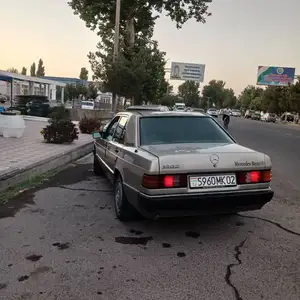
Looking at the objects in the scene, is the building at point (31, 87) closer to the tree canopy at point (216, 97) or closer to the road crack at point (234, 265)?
the road crack at point (234, 265)

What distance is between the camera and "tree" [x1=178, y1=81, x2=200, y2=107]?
441 ft

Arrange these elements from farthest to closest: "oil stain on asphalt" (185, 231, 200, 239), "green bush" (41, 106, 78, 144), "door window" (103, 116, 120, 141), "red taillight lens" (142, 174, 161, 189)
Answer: "green bush" (41, 106, 78, 144)
"door window" (103, 116, 120, 141)
"oil stain on asphalt" (185, 231, 200, 239)
"red taillight lens" (142, 174, 161, 189)

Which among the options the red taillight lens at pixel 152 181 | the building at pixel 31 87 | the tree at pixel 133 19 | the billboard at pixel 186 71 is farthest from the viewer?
the billboard at pixel 186 71

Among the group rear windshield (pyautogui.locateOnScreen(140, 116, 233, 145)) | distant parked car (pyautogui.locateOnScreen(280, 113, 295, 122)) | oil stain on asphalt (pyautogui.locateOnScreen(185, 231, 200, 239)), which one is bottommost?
distant parked car (pyautogui.locateOnScreen(280, 113, 295, 122))

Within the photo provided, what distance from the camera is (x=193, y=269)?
150 inches

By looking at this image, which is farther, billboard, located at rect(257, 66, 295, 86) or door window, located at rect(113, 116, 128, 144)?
billboard, located at rect(257, 66, 295, 86)

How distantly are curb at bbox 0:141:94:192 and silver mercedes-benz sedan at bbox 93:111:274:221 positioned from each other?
2545 mm

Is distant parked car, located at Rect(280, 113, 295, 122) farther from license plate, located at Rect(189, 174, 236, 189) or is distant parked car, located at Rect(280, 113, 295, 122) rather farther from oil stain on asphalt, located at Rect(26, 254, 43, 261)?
oil stain on asphalt, located at Rect(26, 254, 43, 261)

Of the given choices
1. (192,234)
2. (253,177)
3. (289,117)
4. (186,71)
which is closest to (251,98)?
(289,117)

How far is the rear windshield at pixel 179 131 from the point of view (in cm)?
519

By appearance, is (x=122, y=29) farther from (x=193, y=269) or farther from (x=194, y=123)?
(x=193, y=269)

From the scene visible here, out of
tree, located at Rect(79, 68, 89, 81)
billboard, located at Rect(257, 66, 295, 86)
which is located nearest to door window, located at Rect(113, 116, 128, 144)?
billboard, located at Rect(257, 66, 295, 86)

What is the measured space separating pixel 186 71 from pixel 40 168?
46983mm

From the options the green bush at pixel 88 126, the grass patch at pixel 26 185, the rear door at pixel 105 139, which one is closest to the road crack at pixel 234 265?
the rear door at pixel 105 139
